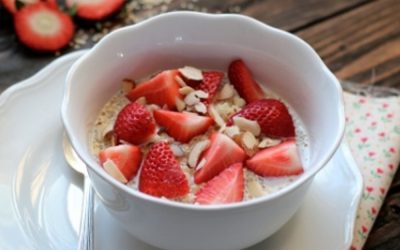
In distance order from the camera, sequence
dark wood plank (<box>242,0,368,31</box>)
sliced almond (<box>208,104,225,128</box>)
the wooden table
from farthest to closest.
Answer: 1. dark wood plank (<box>242,0,368,31</box>)
2. the wooden table
3. sliced almond (<box>208,104,225,128</box>)

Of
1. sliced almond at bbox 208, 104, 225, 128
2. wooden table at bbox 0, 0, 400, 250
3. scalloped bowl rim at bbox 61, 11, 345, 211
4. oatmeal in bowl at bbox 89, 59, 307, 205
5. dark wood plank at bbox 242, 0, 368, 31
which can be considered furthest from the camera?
dark wood plank at bbox 242, 0, 368, 31

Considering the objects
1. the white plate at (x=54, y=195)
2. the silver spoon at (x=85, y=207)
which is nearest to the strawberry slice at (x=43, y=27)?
the white plate at (x=54, y=195)

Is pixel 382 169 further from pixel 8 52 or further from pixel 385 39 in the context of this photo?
pixel 8 52

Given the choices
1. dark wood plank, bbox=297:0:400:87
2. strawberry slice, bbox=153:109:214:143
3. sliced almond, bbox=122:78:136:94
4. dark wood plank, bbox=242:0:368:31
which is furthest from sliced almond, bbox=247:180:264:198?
dark wood plank, bbox=242:0:368:31

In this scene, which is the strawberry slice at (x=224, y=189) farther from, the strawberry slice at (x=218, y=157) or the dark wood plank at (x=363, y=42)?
the dark wood plank at (x=363, y=42)

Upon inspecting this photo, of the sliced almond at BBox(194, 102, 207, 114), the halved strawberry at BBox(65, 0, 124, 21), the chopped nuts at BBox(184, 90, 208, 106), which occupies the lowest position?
the halved strawberry at BBox(65, 0, 124, 21)

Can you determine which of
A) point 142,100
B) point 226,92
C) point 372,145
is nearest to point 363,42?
point 372,145

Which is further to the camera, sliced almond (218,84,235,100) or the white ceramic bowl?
sliced almond (218,84,235,100)

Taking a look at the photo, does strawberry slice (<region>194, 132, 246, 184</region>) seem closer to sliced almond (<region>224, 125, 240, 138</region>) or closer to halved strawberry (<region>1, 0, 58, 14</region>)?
sliced almond (<region>224, 125, 240, 138</region>)
